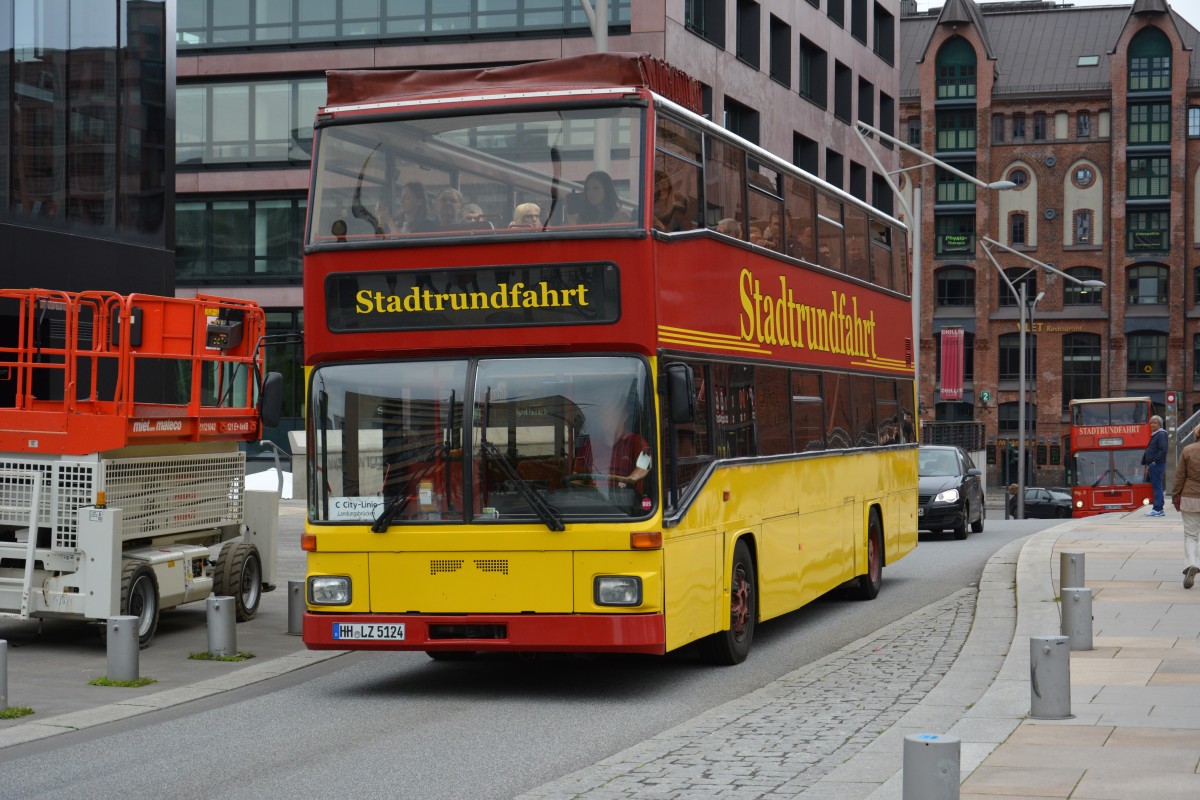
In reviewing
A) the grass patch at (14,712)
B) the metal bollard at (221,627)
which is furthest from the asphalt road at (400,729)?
the metal bollard at (221,627)

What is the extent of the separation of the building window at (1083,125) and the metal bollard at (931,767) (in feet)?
290

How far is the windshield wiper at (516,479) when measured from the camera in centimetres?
1077

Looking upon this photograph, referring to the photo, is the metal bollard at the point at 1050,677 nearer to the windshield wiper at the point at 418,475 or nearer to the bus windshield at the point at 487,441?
the bus windshield at the point at 487,441

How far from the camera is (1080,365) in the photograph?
8831 centimetres

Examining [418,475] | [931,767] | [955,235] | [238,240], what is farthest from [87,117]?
[955,235]

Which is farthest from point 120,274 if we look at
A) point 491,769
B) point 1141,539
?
point 491,769

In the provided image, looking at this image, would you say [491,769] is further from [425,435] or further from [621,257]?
[621,257]

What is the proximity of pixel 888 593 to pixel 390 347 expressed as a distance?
9255 mm

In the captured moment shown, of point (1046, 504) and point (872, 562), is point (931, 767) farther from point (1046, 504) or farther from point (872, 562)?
point (1046, 504)

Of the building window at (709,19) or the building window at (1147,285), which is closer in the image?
the building window at (709,19)

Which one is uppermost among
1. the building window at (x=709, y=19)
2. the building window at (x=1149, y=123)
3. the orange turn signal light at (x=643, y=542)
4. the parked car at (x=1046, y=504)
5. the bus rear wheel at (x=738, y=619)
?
the building window at (x=1149, y=123)

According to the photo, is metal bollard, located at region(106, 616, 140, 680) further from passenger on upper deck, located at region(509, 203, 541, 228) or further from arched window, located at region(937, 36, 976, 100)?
arched window, located at region(937, 36, 976, 100)

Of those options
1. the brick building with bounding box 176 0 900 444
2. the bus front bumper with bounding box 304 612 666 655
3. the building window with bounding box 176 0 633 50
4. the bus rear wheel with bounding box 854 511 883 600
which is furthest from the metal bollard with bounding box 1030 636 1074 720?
the brick building with bounding box 176 0 900 444

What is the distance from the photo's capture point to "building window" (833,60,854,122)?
51188 millimetres
